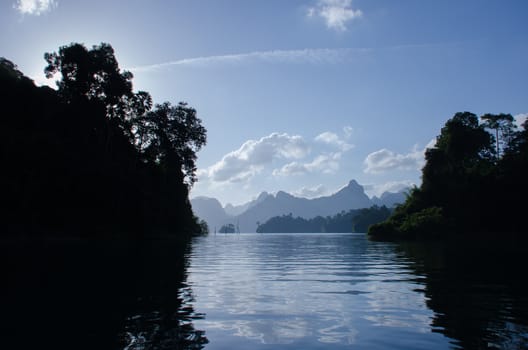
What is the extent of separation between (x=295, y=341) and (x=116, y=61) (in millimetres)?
68115

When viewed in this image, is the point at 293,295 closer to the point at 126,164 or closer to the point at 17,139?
the point at 17,139

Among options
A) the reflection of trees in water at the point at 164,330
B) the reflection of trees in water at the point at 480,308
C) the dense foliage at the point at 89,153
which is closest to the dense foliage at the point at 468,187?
the dense foliage at the point at 89,153

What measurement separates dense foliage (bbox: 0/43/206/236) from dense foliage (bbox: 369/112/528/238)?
48304mm

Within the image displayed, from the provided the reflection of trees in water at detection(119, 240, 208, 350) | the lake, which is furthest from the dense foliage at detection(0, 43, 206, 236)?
the reflection of trees in water at detection(119, 240, 208, 350)

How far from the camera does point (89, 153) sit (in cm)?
6019

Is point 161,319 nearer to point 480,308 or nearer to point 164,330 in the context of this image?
point 164,330

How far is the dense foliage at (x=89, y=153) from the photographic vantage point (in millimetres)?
47406

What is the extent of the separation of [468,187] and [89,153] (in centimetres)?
7209

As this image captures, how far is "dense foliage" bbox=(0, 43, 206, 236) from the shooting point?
4741 cm

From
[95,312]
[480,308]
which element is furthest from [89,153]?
[480,308]

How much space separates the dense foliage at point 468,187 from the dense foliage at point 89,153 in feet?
158

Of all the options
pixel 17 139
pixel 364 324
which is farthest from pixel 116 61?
pixel 364 324

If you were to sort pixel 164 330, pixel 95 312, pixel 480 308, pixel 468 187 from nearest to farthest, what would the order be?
pixel 164 330 → pixel 95 312 → pixel 480 308 → pixel 468 187

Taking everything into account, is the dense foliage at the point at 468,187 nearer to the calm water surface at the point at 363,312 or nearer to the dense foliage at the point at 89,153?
the dense foliage at the point at 89,153
